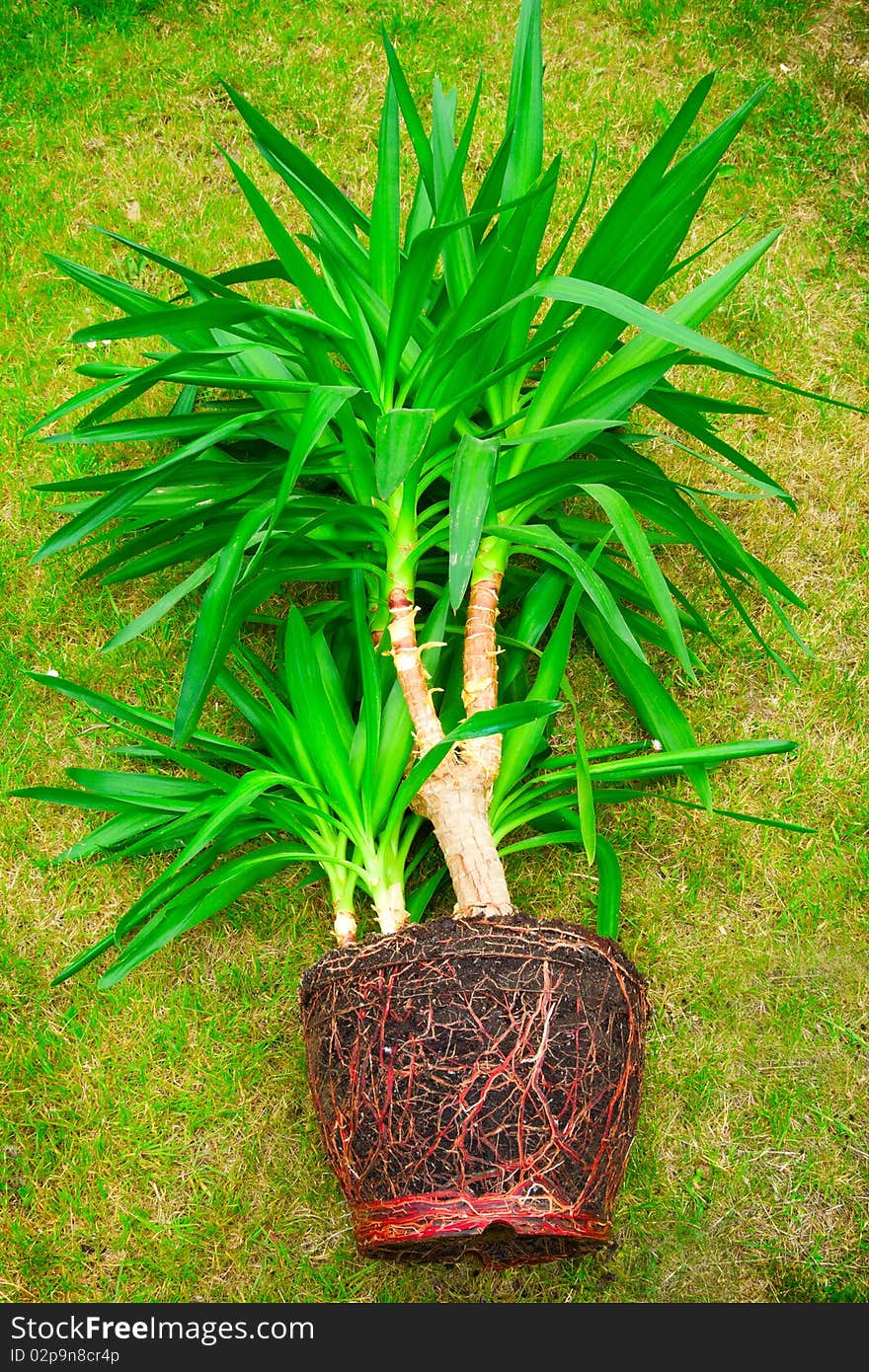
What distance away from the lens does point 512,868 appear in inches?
81.1

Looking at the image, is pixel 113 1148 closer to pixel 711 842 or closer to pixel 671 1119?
pixel 671 1119

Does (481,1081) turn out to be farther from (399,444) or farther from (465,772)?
(399,444)

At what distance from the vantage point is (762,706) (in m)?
2.21

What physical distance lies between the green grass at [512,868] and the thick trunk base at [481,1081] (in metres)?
0.38

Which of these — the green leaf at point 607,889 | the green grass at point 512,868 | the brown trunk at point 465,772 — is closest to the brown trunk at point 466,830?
the brown trunk at point 465,772

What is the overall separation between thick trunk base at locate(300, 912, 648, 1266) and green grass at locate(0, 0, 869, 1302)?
1.24ft

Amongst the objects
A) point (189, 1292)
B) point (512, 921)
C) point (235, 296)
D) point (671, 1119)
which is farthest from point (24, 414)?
point (671, 1119)

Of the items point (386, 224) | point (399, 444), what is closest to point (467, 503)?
point (399, 444)

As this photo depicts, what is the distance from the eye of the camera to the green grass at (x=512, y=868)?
1887mm

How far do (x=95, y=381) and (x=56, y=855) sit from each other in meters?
1.04

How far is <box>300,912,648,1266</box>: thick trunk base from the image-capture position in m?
1.48

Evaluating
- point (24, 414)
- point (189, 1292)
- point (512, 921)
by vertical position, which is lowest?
point (189, 1292)

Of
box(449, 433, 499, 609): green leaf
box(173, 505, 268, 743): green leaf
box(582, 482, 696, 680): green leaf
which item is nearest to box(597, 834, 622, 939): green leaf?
box(582, 482, 696, 680): green leaf

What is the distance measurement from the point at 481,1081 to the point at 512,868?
607 mm
